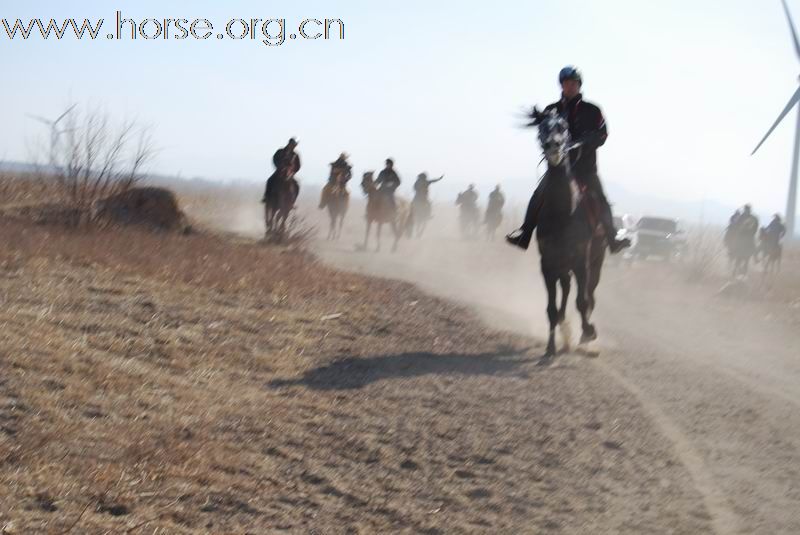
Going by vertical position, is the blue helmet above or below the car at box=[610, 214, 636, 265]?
above

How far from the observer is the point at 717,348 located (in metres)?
15.5

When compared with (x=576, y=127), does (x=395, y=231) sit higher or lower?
lower

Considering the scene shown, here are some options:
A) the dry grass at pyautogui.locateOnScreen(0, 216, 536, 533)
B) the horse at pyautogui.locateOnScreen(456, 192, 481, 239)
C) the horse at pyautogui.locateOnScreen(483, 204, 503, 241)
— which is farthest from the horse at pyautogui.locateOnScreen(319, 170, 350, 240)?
the horse at pyautogui.locateOnScreen(456, 192, 481, 239)

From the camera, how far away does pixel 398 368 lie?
1052 cm

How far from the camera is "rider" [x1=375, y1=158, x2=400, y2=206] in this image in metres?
28.4

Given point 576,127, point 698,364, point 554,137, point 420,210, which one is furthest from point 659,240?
point 554,137

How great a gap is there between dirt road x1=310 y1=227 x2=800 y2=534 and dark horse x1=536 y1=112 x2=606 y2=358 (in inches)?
33.8

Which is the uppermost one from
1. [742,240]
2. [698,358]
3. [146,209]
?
[146,209]

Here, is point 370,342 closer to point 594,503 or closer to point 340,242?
point 594,503

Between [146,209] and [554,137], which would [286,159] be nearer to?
[146,209]

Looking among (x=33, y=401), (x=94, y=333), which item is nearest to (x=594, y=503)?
(x=33, y=401)

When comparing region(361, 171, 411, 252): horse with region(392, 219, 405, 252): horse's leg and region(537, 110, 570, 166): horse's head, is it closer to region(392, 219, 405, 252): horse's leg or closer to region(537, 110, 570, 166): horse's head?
region(392, 219, 405, 252): horse's leg

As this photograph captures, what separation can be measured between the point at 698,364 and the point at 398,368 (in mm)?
4028

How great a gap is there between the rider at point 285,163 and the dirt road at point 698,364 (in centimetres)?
190
